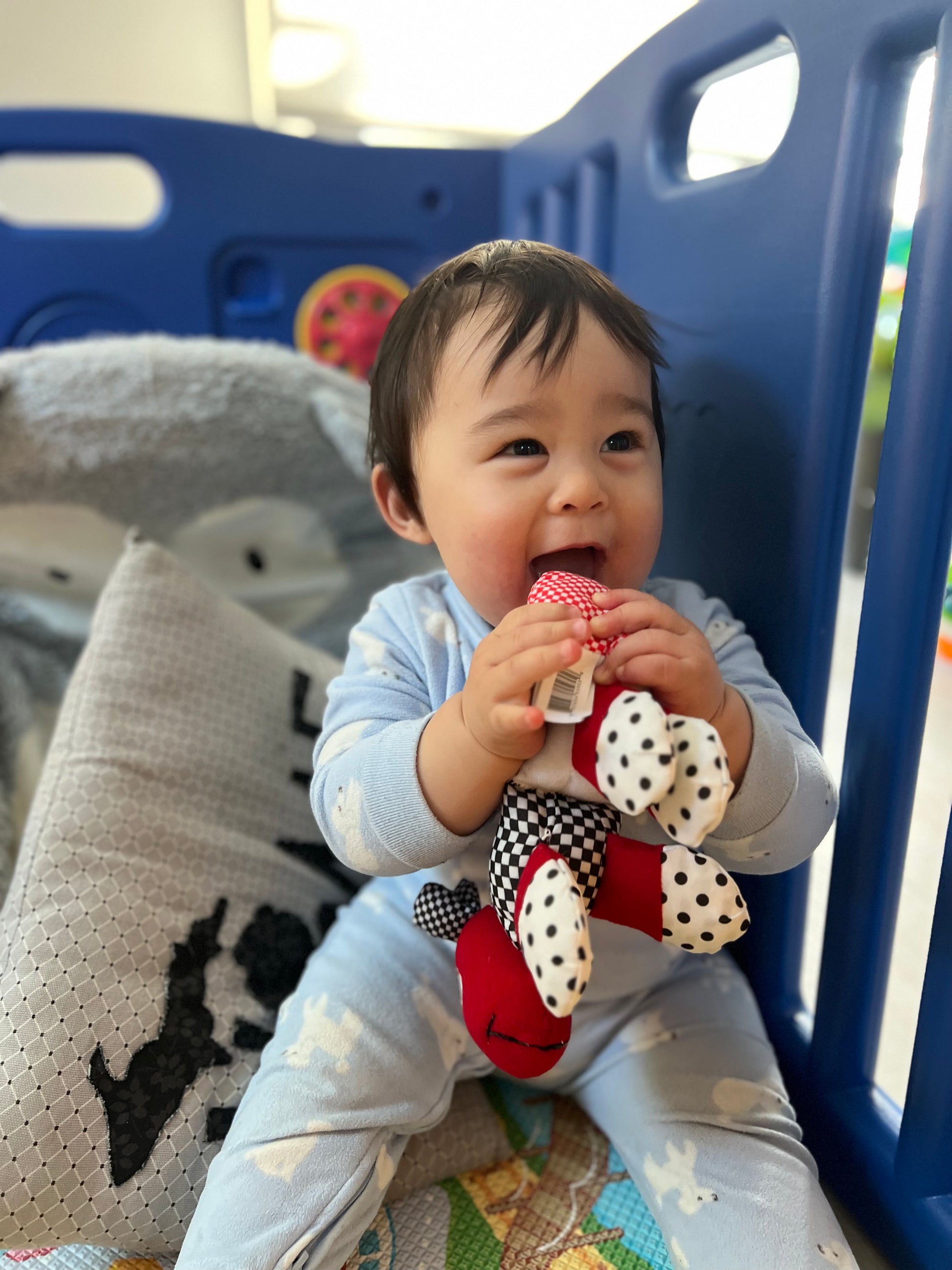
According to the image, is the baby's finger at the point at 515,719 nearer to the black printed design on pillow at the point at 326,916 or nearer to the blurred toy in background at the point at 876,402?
the black printed design on pillow at the point at 326,916

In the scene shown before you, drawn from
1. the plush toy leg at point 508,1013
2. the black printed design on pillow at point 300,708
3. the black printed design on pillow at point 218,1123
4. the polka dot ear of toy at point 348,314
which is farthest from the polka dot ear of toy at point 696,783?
the polka dot ear of toy at point 348,314

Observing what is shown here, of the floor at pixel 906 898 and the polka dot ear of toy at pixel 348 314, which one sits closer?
the floor at pixel 906 898

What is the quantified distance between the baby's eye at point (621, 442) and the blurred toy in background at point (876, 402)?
0.86 metres

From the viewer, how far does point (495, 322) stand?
51cm

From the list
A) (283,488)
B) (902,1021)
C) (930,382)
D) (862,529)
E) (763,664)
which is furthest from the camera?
(862,529)

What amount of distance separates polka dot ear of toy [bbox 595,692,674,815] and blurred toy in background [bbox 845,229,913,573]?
39.9 inches

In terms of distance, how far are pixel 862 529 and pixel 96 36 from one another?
176 cm

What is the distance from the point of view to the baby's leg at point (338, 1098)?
481 millimetres

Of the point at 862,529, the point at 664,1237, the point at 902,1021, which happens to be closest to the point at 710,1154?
the point at 664,1237

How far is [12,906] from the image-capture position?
1.97 feet

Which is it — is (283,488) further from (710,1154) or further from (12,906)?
(710,1154)

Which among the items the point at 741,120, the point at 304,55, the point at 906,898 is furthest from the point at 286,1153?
the point at 741,120

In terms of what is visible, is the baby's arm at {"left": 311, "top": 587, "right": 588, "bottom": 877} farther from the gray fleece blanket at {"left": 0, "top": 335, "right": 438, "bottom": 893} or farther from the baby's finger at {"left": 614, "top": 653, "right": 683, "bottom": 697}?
the gray fleece blanket at {"left": 0, "top": 335, "right": 438, "bottom": 893}

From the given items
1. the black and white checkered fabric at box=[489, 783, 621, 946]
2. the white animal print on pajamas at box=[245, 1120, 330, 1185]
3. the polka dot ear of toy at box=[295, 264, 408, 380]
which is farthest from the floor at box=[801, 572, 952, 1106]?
the polka dot ear of toy at box=[295, 264, 408, 380]
